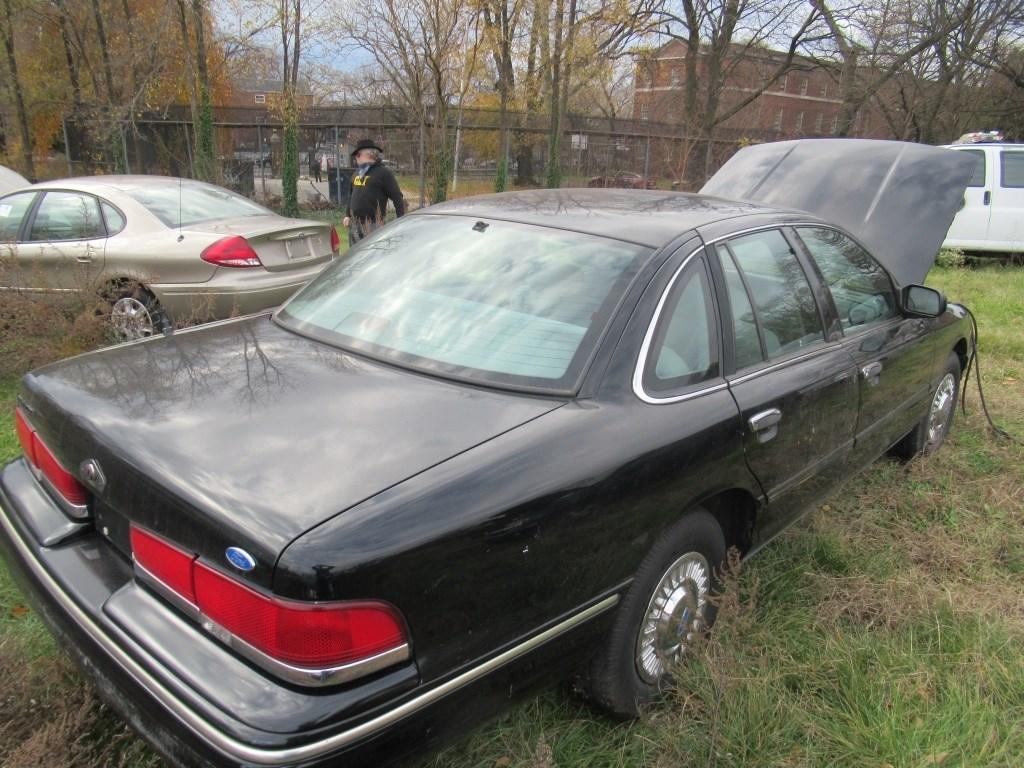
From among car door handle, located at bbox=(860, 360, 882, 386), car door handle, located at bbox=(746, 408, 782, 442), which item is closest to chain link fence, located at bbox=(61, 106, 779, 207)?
car door handle, located at bbox=(860, 360, 882, 386)

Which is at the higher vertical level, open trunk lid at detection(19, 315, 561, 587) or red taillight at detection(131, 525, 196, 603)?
open trunk lid at detection(19, 315, 561, 587)

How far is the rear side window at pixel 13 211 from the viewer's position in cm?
598

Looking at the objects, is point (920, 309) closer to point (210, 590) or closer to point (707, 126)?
point (210, 590)

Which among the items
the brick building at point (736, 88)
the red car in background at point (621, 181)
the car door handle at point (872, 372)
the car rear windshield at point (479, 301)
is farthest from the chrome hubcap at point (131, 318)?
the brick building at point (736, 88)

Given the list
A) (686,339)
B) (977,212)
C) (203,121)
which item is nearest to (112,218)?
(686,339)

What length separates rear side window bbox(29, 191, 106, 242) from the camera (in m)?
5.68

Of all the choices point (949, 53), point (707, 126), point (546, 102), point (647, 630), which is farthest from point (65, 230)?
point (707, 126)

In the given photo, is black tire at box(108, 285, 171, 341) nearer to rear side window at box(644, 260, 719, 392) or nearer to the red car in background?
rear side window at box(644, 260, 719, 392)

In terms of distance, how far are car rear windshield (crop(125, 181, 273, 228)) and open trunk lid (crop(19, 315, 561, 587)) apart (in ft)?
12.3

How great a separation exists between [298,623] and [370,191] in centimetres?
717

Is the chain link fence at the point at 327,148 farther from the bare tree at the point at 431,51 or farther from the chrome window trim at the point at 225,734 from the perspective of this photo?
the chrome window trim at the point at 225,734

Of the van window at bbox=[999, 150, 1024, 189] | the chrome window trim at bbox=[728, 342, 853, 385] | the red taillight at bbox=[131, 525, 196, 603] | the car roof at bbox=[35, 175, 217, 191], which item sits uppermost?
the van window at bbox=[999, 150, 1024, 189]

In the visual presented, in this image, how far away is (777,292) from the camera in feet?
9.55

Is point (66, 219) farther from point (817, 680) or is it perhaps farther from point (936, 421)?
point (936, 421)
